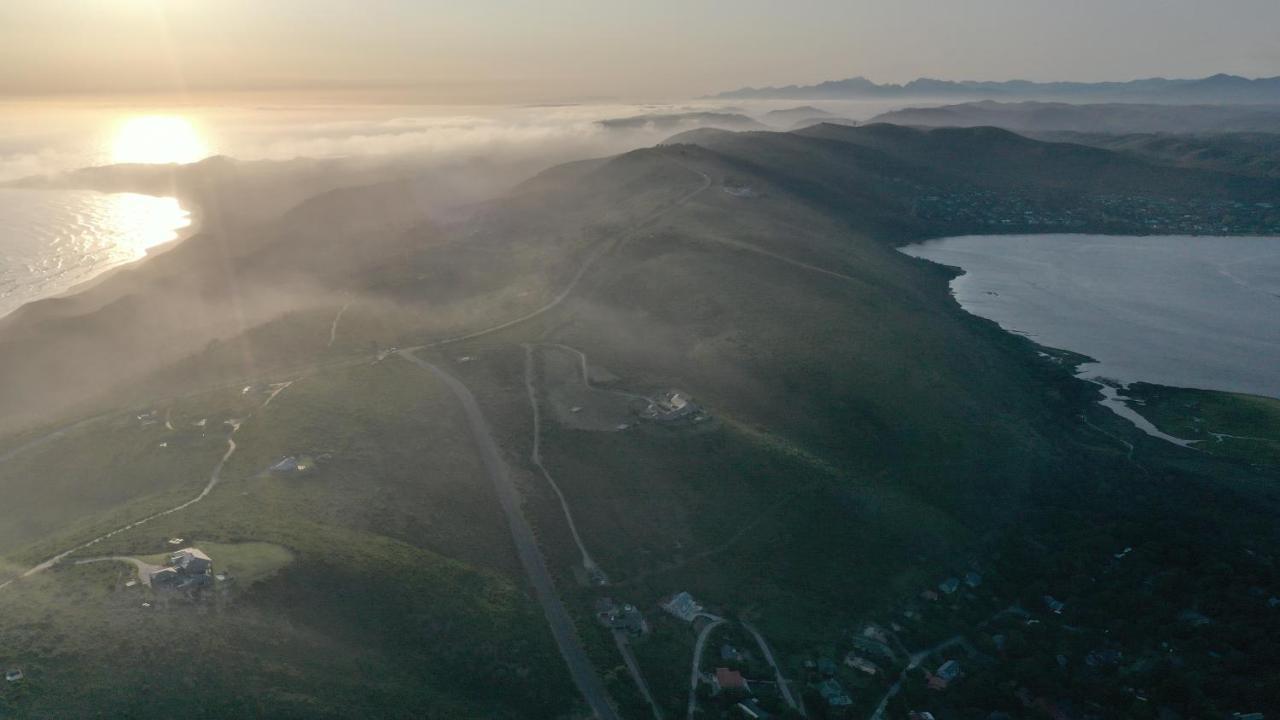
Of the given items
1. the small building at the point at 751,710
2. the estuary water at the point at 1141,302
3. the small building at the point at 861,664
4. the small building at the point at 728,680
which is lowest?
the small building at the point at 861,664

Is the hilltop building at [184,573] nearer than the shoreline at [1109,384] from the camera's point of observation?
Yes

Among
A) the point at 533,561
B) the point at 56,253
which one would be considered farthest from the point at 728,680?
the point at 56,253

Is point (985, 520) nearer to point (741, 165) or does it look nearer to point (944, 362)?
point (944, 362)

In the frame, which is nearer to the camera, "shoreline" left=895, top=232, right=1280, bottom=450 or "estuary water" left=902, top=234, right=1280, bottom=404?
"shoreline" left=895, top=232, right=1280, bottom=450

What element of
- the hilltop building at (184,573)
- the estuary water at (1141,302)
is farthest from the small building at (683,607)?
the estuary water at (1141,302)

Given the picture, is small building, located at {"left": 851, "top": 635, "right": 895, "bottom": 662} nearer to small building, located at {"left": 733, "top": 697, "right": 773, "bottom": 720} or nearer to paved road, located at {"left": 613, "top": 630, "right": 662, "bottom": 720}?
small building, located at {"left": 733, "top": 697, "right": 773, "bottom": 720}

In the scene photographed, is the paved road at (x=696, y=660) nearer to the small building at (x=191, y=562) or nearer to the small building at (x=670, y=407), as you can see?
the small building at (x=670, y=407)

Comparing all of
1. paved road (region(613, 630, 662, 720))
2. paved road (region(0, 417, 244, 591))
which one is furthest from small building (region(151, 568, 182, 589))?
paved road (region(613, 630, 662, 720))
